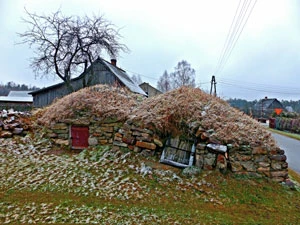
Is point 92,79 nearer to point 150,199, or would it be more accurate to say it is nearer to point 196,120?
point 196,120

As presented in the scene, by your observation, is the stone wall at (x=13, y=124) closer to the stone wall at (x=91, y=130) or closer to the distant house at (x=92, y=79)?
the stone wall at (x=91, y=130)

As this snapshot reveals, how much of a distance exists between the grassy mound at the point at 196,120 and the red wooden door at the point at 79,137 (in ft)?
4.72

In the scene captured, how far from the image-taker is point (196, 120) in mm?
4574

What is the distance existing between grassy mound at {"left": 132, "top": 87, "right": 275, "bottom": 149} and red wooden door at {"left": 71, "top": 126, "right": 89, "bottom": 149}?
4.72ft

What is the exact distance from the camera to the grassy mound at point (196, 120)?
13.6 ft

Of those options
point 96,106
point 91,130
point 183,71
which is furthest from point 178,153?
point 183,71

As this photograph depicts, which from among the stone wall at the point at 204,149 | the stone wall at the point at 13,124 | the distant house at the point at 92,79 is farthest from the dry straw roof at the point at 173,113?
the distant house at the point at 92,79

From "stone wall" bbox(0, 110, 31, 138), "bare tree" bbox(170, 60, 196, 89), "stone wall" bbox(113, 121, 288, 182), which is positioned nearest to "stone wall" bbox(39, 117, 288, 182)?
"stone wall" bbox(113, 121, 288, 182)

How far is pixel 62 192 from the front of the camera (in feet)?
11.1

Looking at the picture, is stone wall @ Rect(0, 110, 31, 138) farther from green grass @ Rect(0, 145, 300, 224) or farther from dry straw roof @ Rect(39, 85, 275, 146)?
green grass @ Rect(0, 145, 300, 224)

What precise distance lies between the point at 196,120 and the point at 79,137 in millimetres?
3120

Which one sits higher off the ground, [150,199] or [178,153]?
[178,153]

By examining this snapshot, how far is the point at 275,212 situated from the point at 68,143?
15.8ft

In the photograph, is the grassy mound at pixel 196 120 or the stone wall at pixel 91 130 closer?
the grassy mound at pixel 196 120
